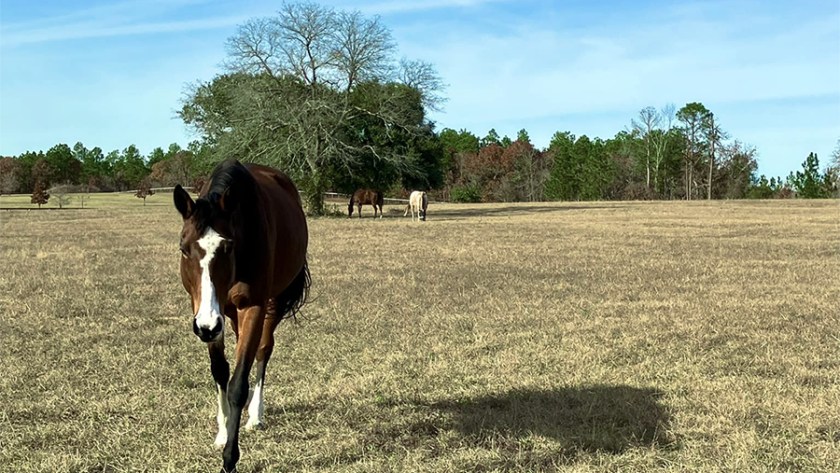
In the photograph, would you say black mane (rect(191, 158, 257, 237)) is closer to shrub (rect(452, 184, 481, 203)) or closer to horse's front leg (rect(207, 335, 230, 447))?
horse's front leg (rect(207, 335, 230, 447))

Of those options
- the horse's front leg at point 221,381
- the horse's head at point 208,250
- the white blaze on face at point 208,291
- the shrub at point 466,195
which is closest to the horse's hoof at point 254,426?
the horse's front leg at point 221,381

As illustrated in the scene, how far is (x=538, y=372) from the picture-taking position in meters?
5.64

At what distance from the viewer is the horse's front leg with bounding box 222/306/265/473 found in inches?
144

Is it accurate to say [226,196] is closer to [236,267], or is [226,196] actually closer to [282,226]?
[236,267]

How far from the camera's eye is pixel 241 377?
3832 mm

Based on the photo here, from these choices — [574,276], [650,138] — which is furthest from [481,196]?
[574,276]

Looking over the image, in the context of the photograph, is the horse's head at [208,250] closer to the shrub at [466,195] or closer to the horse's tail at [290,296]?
the horse's tail at [290,296]

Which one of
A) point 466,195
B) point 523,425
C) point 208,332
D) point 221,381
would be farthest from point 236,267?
point 466,195

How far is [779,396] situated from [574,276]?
6.35m

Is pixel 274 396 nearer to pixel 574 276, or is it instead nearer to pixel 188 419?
pixel 188 419

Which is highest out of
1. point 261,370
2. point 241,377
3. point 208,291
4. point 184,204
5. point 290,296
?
point 184,204

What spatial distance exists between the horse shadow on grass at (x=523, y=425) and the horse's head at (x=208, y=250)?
1246 millimetres

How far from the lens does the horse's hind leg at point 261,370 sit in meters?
4.43

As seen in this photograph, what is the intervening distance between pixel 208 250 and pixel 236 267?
360 mm
